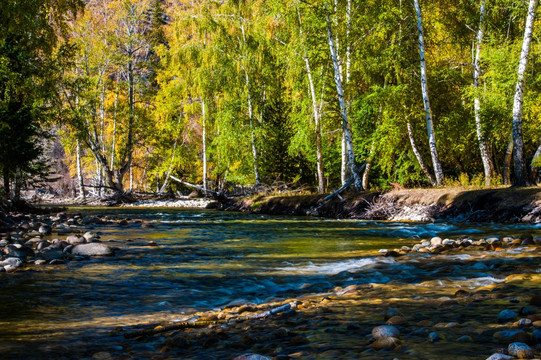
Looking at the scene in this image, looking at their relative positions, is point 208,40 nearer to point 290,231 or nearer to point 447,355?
point 290,231

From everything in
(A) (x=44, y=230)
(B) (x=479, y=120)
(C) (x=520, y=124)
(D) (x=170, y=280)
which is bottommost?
(D) (x=170, y=280)

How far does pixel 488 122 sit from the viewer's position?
620 inches

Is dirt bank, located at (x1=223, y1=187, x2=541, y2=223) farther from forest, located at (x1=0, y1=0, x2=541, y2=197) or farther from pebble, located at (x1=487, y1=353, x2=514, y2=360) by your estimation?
pebble, located at (x1=487, y1=353, x2=514, y2=360)

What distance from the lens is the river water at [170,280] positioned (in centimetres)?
389

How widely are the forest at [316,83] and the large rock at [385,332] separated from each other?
37.2 ft

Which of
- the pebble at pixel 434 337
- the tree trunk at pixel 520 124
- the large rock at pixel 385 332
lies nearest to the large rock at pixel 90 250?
the large rock at pixel 385 332

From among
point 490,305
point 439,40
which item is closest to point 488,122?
point 439,40

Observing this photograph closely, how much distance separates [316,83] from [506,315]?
19.0 metres

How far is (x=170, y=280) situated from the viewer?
595 cm

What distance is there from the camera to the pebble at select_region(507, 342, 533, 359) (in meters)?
2.33

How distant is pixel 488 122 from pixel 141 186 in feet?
140

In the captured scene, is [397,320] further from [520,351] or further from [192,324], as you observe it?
[192,324]

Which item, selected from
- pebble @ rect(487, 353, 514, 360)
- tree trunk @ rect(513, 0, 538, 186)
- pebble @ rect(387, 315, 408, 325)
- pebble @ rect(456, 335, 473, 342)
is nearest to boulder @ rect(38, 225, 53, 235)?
pebble @ rect(387, 315, 408, 325)

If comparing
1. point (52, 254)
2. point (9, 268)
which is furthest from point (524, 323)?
point (52, 254)
